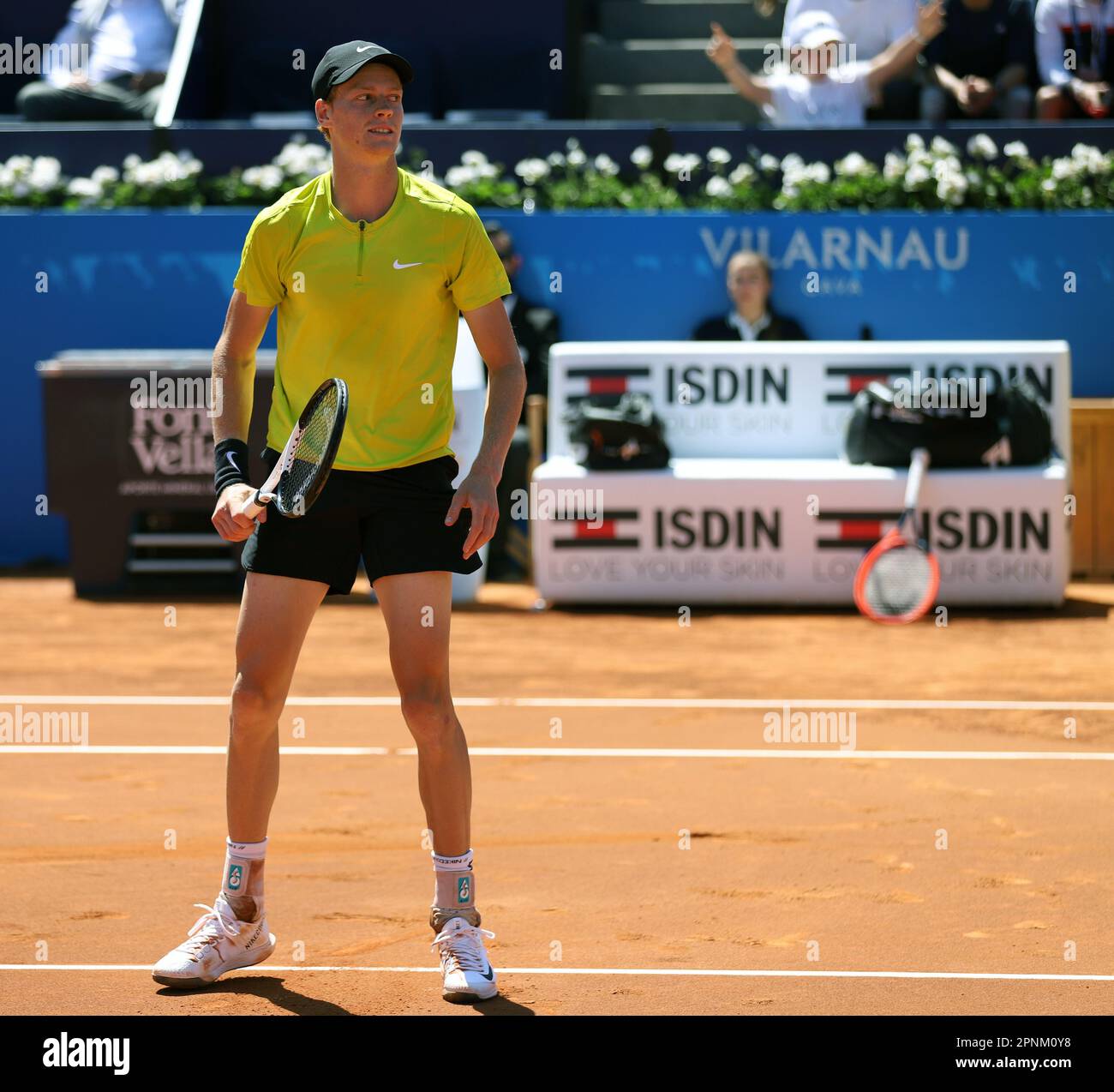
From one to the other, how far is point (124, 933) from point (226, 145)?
8.67m

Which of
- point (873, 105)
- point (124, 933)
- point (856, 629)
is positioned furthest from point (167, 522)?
point (124, 933)

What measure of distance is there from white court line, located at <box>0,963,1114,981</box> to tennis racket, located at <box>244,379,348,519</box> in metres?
0.99

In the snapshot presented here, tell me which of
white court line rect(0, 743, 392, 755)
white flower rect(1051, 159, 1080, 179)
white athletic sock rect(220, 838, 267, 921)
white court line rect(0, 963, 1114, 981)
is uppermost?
white flower rect(1051, 159, 1080, 179)

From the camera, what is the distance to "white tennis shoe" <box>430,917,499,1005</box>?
3.76m

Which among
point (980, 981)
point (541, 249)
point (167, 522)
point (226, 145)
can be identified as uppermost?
point (226, 145)

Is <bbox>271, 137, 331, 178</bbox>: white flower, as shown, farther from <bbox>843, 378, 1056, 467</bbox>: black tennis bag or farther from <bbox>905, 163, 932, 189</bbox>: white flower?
<bbox>843, 378, 1056, 467</bbox>: black tennis bag

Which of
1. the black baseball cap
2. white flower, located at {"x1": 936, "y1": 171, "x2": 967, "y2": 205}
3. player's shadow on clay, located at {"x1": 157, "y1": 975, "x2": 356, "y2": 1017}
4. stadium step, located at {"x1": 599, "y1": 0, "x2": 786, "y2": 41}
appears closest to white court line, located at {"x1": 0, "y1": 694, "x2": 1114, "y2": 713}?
player's shadow on clay, located at {"x1": 157, "y1": 975, "x2": 356, "y2": 1017}

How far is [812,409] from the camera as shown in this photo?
1031cm

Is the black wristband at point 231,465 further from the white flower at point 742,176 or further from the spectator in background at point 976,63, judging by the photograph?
the spectator in background at point 976,63

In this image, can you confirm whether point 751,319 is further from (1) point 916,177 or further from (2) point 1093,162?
(2) point 1093,162

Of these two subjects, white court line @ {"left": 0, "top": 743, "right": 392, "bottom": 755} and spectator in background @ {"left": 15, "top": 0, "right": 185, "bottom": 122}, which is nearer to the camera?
white court line @ {"left": 0, "top": 743, "right": 392, "bottom": 755}

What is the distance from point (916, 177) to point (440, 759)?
8.06m
